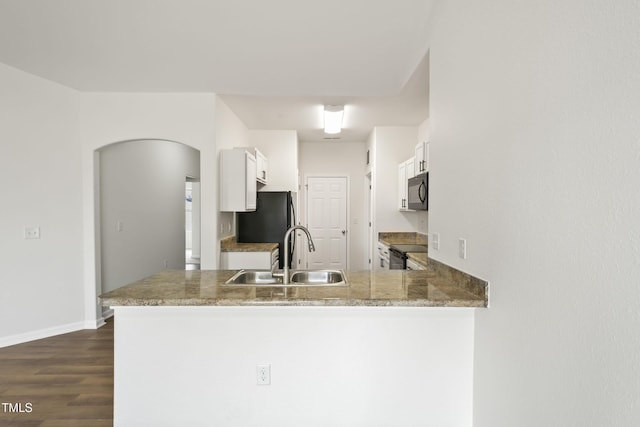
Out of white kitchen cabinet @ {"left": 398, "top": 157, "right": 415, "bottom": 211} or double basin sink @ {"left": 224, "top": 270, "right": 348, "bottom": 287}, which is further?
white kitchen cabinet @ {"left": 398, "top": 157, "right": 415, "bottom": 211}

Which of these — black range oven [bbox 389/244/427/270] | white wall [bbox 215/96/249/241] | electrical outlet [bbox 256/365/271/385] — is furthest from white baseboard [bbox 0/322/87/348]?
black range oven [bbox 389/244/427/270]

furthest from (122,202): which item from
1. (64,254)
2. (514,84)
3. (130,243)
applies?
(514,84)

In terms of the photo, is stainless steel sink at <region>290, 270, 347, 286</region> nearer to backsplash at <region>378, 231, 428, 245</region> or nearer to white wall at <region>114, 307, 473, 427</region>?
white wall at <region>114, 307, 473, 427</region>

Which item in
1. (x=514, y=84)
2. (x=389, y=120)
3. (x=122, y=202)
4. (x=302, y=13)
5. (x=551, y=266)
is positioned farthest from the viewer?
(x=389, y=120)

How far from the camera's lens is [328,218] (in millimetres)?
6426

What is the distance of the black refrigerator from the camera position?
470 centimetres

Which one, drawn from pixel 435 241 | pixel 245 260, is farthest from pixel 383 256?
pixel 435 241

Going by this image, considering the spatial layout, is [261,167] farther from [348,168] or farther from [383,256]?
[383,256]

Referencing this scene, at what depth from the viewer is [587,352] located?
3.15 ft

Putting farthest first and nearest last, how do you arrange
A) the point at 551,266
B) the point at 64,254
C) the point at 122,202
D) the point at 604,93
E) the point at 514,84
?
the point at 122,202
the point at 64,254
the point at 514,84
the point at 551,266
the point at 604,93

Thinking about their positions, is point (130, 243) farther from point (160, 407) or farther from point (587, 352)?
point (587, 352)

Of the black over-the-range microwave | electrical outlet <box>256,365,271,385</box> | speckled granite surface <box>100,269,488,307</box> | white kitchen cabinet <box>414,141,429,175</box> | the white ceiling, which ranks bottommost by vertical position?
electrical outlet <box>256,365,271,385</box>

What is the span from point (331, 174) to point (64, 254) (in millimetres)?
4323

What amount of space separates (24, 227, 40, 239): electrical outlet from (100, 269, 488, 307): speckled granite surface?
2.26m
